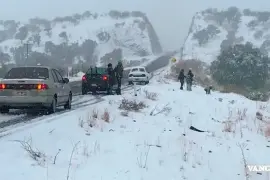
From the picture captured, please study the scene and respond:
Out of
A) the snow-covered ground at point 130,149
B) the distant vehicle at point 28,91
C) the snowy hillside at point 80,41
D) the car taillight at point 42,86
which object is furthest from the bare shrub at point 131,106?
the snowy hillside at point 80,41

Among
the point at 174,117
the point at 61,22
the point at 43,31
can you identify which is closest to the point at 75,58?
the point at 43,31

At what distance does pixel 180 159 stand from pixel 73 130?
2.70 meters

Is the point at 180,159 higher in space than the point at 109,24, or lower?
lower

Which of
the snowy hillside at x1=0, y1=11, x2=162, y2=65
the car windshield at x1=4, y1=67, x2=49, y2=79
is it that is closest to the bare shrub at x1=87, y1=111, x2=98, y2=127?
the car windshield at x1=4, y1=67, x2=49, y2=79

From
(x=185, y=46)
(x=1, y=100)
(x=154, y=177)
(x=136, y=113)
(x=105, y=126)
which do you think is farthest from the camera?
(x=185, y=46)

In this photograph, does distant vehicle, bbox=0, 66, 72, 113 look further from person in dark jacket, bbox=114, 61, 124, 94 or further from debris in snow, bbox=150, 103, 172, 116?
person in dark jacket, bbox=114, 61, 124, 94

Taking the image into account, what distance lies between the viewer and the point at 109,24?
186 meters

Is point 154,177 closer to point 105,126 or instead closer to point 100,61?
point 105,126

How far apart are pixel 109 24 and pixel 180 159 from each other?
180 metres

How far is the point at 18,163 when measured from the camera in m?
6.93

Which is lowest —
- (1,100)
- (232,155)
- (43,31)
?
(232,155)

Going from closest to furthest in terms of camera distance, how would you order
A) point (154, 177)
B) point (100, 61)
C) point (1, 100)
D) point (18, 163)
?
1. point (18, 163)
2. point (154, 177)
3. point (1, 100)
4. point (100, 61)

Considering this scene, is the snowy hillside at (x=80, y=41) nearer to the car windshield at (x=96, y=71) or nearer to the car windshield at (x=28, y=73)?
the car windshield at (x=96, y=71)

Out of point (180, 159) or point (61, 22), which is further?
point (61, 22)
